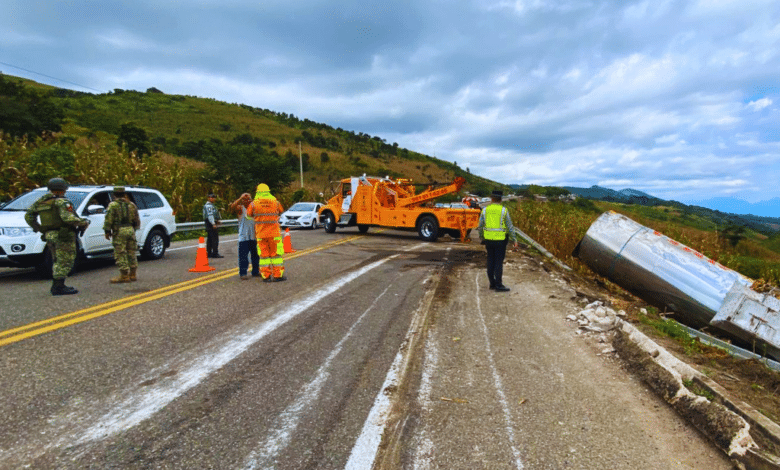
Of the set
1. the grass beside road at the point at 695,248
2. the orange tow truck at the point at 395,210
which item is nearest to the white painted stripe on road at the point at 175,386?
the grass beside road at the point at 695,248

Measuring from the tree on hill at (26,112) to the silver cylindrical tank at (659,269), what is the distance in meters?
39.4

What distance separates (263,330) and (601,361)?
361 cm

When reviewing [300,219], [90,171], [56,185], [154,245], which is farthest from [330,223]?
[56,185]

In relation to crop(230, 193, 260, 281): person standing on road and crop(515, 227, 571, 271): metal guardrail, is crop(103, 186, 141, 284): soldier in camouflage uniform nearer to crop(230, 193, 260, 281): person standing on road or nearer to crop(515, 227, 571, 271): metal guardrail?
crop(230, 193, 260, 281): person standing on road

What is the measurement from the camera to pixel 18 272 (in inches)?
333

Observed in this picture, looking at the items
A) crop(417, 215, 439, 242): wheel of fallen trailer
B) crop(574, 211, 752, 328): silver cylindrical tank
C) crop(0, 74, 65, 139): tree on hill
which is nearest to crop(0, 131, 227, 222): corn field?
crop(417, 215, 439, 242): wheel of fallen trailer

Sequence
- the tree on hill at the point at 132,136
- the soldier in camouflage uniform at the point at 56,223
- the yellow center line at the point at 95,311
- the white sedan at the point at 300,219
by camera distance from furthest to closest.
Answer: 1. the tree on hill at the point at 132,136
2. the white sedan at the point at 300,219
3. the soldier in camouflage uniform at the point at 56,223
4. the yellow center line at the point at 95,311

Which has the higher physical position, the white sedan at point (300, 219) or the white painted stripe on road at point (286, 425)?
the white sedan at point (300, 219)

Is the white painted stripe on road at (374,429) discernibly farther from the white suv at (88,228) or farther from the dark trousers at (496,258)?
the white suv at (88,228)

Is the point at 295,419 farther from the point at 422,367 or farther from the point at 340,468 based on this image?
the point at 422,367

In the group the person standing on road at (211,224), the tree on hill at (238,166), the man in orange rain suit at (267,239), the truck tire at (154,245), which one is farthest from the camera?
the tree on hill at (238,166)

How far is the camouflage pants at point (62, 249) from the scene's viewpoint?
6.39m

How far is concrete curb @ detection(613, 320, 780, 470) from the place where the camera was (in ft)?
8.56

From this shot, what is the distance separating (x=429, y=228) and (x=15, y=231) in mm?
12894
